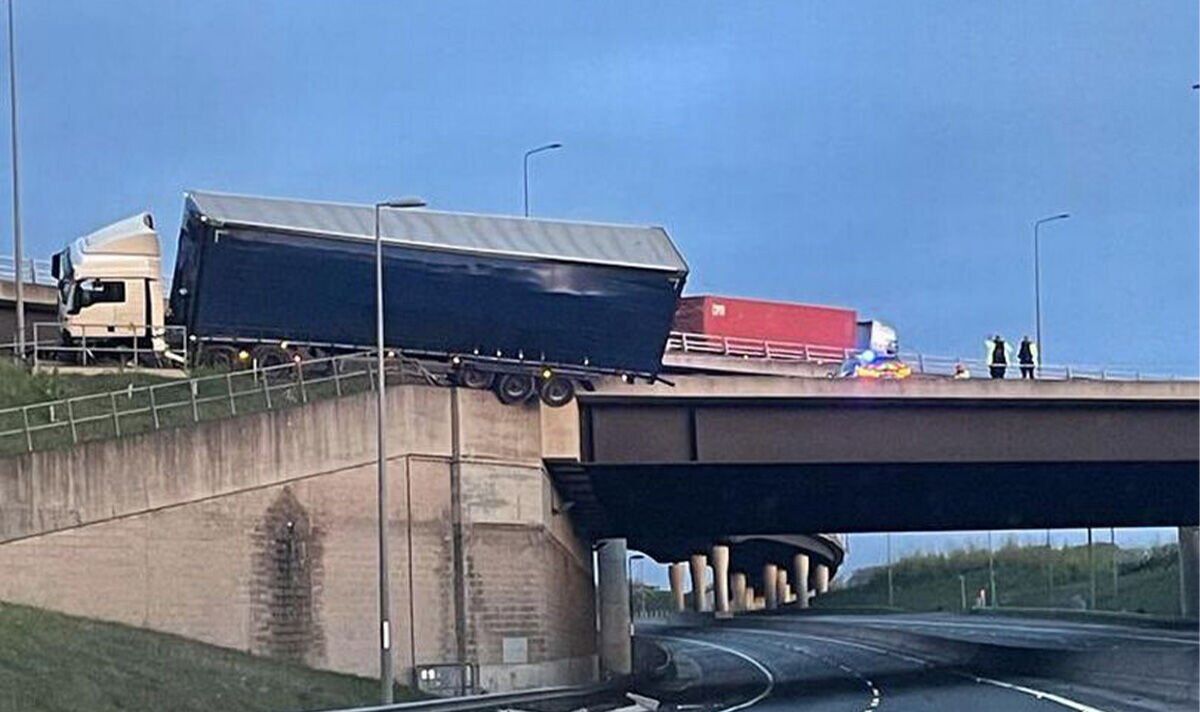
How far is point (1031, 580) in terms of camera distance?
141m

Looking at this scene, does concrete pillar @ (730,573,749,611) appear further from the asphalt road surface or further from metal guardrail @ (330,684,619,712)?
metal guardrail @ (330,684,619,712)

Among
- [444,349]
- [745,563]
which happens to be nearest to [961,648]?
[444,349]

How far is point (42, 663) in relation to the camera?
3438cm

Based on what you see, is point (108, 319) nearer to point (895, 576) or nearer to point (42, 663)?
point (42, 663)

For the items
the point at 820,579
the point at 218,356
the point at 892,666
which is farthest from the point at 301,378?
the point at 820,579

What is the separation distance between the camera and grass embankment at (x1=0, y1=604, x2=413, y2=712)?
3275cm

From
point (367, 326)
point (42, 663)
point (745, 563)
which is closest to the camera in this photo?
point (42, 663)

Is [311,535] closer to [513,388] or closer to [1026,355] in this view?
[513,388]

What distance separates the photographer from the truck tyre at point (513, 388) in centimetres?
4822

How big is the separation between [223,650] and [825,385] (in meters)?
17.8

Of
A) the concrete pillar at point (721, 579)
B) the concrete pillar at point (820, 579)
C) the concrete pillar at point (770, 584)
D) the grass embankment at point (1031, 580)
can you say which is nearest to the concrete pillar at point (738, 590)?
the concrete pillar at point (770, 584)

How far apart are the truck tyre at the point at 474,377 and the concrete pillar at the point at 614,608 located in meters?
17.6

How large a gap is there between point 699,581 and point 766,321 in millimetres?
86066

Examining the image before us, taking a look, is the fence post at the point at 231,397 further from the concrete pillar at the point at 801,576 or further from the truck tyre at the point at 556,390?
the concrete pillar at the point at 801,576
